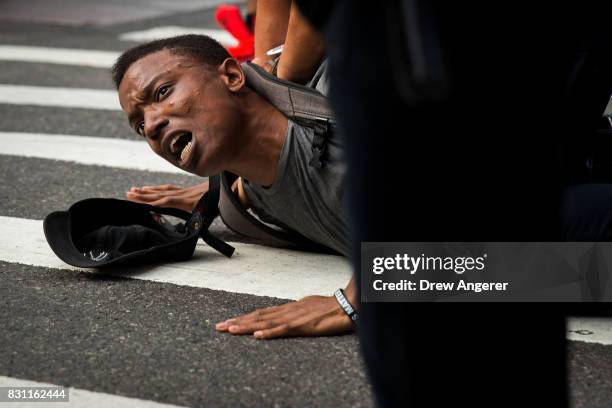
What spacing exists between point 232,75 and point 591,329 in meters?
1.40

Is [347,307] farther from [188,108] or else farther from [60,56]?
[60,56]

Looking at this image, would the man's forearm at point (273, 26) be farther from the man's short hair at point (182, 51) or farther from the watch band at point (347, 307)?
the watch band at point (347, 307)

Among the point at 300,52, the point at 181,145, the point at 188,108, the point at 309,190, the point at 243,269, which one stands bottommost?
the point at 243,269

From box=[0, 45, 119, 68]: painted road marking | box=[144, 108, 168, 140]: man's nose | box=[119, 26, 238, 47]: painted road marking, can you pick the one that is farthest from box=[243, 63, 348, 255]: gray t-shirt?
box=[119, 26, 238, 47]: painted road marking

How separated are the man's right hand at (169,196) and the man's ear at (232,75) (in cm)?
72

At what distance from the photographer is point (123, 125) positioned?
215 inches

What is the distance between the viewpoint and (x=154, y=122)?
3.08 meters

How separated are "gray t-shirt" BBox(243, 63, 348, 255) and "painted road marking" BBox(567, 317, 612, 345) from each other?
2.44 feet

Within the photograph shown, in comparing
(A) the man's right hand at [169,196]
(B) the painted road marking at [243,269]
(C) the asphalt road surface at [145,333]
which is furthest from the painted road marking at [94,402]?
(A) the man's right hand at [169,196]

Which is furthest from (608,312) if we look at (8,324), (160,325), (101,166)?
(101,166)

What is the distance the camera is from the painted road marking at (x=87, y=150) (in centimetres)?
466

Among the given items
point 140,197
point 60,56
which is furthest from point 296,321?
point 60,56

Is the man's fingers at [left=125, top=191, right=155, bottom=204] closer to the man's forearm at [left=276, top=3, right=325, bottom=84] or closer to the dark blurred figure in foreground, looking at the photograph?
the man's forearm at [left=276, top=3, right=325, bottom=84]

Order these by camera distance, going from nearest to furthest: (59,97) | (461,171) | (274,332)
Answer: (461,171), (274,332), (59,97)
